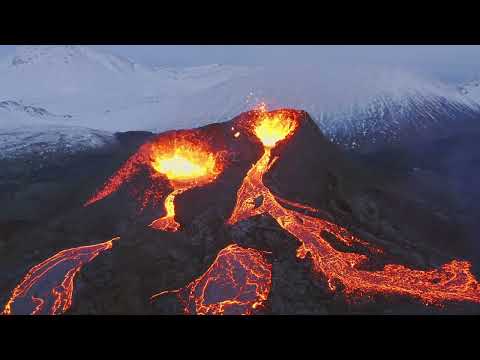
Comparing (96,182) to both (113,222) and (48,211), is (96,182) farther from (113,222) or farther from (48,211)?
(113,222)

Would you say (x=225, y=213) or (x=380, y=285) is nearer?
(x=380, y=285)

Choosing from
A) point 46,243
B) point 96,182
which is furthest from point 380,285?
point 96,182

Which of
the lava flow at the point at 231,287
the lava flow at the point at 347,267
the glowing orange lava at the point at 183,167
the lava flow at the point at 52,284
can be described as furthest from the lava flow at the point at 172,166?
the lava flow at the point at 231,287

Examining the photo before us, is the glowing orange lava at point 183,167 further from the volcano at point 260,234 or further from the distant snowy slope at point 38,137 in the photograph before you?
the distant snowy slope at point 38,137

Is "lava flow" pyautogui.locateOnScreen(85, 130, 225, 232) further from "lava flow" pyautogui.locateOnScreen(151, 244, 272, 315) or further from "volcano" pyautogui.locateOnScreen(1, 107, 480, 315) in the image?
"lava flow" pyautogui.locateOnScreen(151, 244, 272, 315)

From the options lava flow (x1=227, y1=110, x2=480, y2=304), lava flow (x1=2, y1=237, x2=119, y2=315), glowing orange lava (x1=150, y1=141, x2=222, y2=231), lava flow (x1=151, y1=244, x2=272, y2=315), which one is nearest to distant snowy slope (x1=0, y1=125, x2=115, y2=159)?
glowing orange lava (x1=150, y1=141, x2=222, y2=231)

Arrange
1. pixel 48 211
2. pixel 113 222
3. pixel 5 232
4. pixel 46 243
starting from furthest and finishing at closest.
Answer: pixel 48 211
pixel 5 232
pixel 113 222
pixel 46 243
